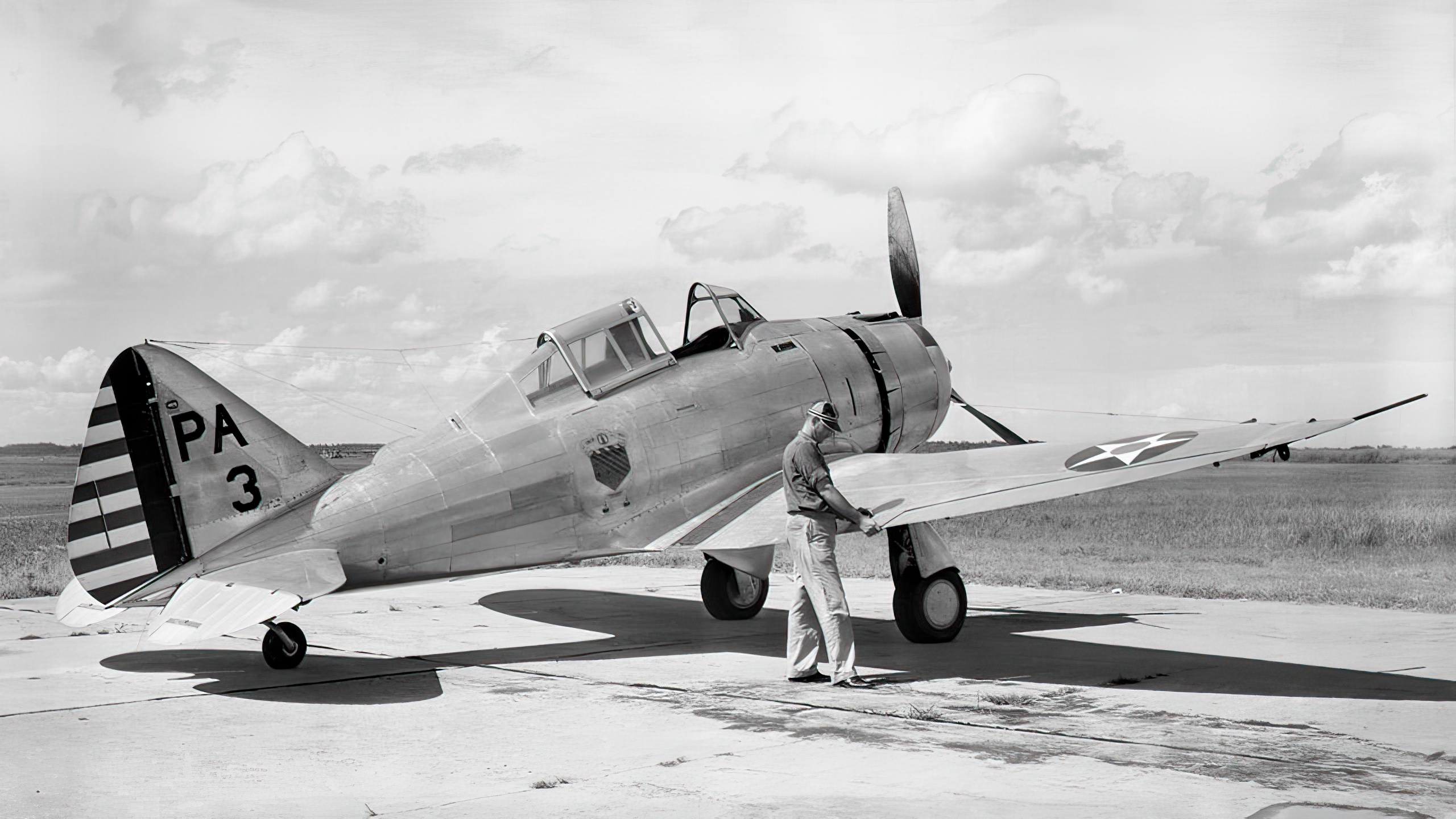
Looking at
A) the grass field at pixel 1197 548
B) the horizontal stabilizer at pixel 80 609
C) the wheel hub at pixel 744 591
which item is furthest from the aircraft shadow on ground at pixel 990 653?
the grass field at pixel 1197 548

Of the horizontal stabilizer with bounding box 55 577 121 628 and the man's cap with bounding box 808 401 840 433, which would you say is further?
the man's cap with bounding box 808 401 840 433

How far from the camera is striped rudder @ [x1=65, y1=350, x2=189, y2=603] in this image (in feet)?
30.0

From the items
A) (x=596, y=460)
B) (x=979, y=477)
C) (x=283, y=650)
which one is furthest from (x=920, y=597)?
(x=283, y=650)

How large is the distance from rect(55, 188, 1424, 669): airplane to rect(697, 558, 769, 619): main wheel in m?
1.82

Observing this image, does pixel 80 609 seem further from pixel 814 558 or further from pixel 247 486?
pixel 814 558

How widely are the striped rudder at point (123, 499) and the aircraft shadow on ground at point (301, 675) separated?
0.87 meters

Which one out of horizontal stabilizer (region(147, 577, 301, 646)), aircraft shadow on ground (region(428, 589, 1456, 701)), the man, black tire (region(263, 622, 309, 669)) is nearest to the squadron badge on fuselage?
aircraft shadow on ground (region(428, 589, 1456, 701))

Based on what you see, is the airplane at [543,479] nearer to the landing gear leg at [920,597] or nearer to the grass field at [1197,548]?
the landing gear leg at [920,597]

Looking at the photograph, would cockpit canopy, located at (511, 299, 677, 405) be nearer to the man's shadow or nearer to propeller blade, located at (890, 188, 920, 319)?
the man's shadow

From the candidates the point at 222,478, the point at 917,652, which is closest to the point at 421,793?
the point at 222,478

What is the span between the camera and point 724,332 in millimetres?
11938

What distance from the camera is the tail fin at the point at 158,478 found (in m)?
9.14

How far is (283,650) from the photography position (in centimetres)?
949

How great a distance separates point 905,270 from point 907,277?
9 centimetres
